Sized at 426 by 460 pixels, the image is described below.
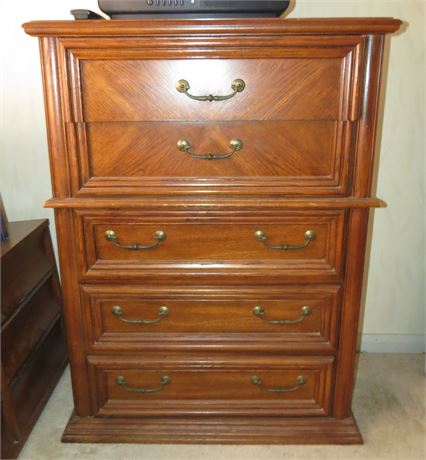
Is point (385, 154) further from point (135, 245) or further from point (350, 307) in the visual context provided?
point (135, 245)

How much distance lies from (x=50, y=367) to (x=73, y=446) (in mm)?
351

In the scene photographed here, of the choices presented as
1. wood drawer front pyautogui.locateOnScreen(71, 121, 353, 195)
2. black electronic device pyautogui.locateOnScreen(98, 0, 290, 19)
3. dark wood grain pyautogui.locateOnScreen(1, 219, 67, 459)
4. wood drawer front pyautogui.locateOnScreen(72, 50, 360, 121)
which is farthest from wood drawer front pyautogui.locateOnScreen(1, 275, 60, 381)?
black electronic device pyautogui.locateOnScreen(98, 0, 290, 19)

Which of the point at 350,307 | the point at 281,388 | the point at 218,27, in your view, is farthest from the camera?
the point at 281,388

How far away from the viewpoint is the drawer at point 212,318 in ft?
3.96

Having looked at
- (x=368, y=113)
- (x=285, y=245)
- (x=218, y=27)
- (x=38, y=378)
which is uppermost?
(x=218, y=27)

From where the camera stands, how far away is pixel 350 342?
124cm

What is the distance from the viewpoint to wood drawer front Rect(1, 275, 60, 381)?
127 cm

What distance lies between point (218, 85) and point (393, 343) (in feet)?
4.63

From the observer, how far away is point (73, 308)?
1.22 meters

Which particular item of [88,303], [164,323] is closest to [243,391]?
[164,323]

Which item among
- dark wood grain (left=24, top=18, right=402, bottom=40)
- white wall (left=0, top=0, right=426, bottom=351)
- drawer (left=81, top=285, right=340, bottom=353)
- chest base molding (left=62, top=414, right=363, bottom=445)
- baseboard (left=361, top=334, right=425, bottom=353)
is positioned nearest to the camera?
dark wood grain (left=24, top=18, right=402, bottom=40)

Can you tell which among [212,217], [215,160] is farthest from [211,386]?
[215,160]

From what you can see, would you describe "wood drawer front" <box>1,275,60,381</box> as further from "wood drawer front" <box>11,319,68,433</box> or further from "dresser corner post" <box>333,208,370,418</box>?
"dresser corner post" <box>333,208,370,418</box>

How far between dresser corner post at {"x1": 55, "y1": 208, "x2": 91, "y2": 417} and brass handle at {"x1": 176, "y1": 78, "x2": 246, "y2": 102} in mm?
445
